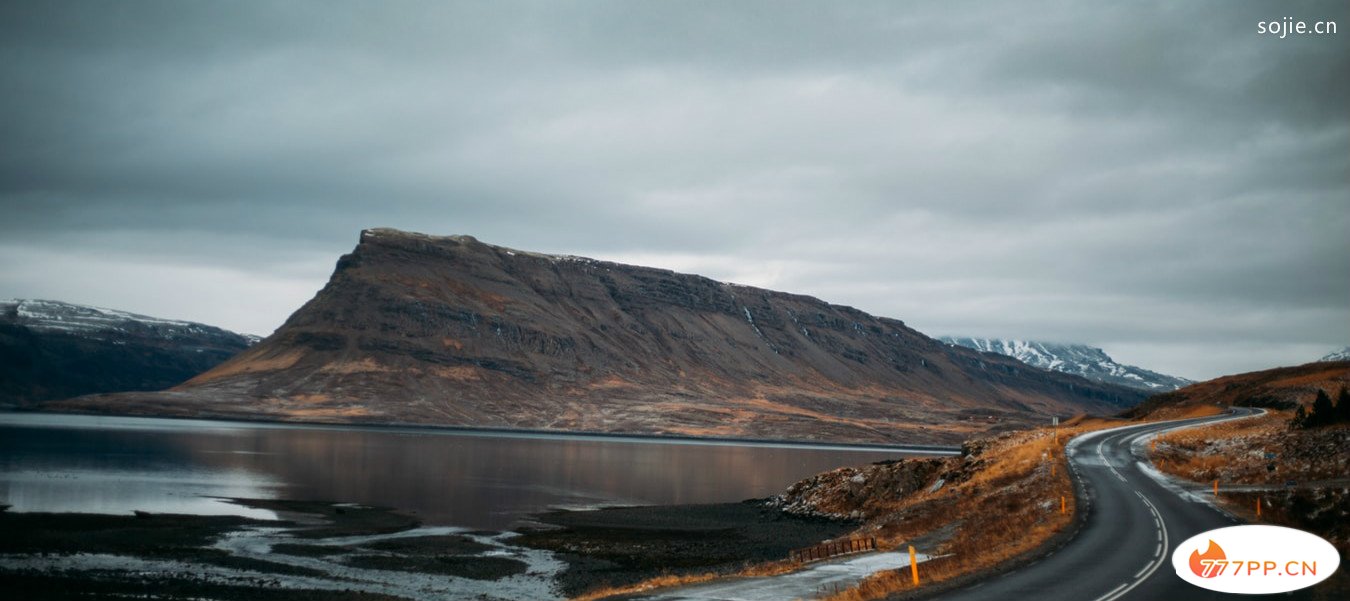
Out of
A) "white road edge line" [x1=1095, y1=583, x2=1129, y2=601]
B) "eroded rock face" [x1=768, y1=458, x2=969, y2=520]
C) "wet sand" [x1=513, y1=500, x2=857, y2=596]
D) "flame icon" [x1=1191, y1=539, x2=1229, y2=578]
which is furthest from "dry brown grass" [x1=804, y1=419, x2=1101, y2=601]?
"wet sand" [x1=513, y1=500, x2=857, y2=596]

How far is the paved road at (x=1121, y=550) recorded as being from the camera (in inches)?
1071

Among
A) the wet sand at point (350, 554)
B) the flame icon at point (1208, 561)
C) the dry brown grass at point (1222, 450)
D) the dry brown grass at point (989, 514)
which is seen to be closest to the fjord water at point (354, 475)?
the wet sand at point (350, 554)

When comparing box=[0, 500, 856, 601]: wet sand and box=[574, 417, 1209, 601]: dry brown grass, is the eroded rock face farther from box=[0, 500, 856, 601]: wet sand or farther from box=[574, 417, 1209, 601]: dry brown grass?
box=[0, 500, 856, 601]: wet sand

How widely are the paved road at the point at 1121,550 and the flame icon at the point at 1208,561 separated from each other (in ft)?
1.54

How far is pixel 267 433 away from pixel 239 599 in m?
166

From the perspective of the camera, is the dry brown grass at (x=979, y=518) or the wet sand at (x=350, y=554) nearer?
the dry brown grass at (x=979, y=518)

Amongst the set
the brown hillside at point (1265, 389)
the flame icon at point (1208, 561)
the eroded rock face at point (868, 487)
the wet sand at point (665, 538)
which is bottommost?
the wet sand at point (665, 538)

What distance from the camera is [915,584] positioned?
2994 cm

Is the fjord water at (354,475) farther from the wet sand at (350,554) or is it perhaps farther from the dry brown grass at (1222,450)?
the dry brown grass at (1222,450)

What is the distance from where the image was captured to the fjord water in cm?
7625

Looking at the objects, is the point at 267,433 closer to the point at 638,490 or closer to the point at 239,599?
the point at 638,490

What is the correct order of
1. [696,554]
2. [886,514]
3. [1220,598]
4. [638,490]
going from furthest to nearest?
1. [638,490]
2. [886,514]
3. [696,554]
4. [1220,598]

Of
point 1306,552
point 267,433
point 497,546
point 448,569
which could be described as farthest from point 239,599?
point 267,433

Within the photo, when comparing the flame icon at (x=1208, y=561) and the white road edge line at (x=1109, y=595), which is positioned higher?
the flame icon at (x=1208, y=561)
